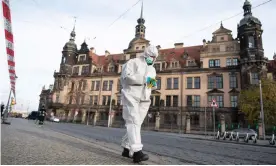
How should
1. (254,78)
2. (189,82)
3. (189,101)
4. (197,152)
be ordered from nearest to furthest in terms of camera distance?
(197,152)
(254,78)
(189,101)
(189,82)

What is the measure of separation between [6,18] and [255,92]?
27.5 meters

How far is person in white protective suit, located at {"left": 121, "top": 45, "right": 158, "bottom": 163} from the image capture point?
10.7ft

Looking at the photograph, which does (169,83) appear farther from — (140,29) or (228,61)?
(140,29)

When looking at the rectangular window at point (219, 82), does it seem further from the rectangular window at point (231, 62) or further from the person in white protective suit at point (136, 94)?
the person in white protective suit at point (136, 94)

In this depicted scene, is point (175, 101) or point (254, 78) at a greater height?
point (254, 78)

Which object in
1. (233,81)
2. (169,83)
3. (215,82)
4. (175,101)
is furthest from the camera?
(169,83)

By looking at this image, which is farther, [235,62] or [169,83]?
[169,83]

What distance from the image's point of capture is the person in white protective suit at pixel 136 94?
10.7 ft

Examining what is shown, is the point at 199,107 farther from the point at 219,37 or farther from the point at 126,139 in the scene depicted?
the point at 126,139

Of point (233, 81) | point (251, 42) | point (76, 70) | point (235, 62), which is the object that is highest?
point (251, 42)

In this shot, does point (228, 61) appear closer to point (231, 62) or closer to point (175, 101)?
point (231, 62)

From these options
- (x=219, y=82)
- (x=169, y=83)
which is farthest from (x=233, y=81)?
(x=169, y=83)

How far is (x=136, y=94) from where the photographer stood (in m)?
3.52

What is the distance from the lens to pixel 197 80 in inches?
1287
